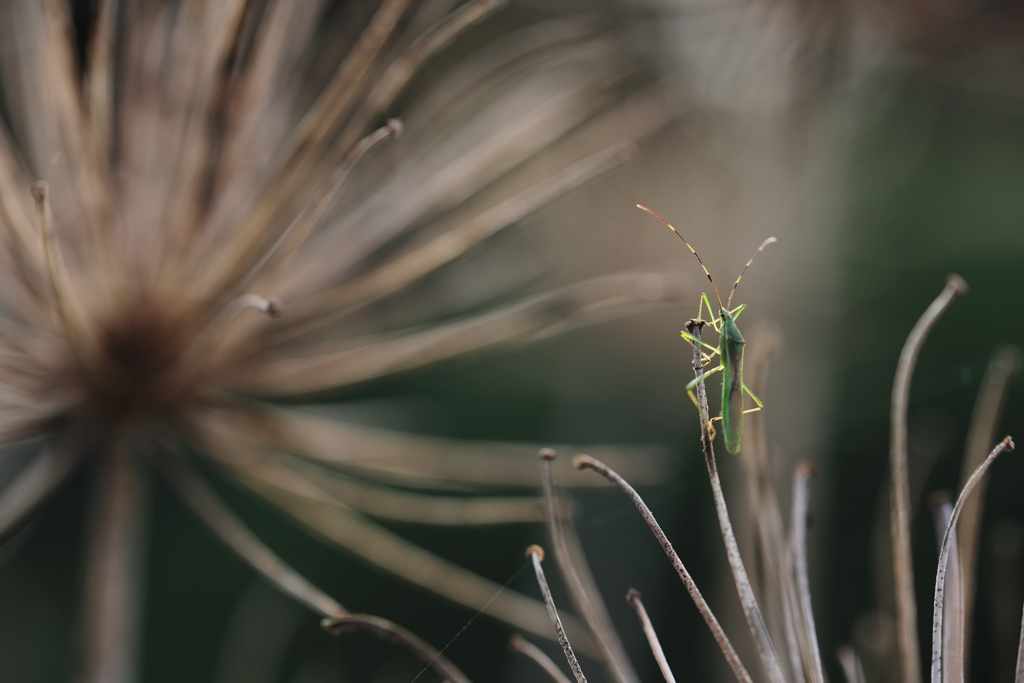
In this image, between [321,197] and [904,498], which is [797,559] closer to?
[904,498]

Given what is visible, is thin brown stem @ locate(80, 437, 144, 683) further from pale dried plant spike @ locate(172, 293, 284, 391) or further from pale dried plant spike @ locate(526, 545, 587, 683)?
pale dried plant spike @ locate(526, 545, 587, 683)

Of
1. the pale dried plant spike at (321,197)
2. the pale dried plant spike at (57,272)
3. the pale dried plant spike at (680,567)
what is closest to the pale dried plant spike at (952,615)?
the pale dried plant spike at (680,567)

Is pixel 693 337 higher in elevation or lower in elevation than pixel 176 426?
higher

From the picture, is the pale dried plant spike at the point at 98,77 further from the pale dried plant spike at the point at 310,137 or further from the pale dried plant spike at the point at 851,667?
the pale dried plant spike at the point at 851,667

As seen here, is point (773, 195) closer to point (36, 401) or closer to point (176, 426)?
point (176, 426)

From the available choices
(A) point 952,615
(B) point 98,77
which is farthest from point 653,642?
(B) point 98,77

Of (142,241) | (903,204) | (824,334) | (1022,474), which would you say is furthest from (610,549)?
(903,204)
